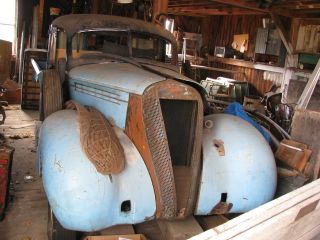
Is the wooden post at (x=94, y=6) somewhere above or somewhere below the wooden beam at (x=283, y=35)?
above

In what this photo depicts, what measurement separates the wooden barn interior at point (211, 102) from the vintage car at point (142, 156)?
0.03m

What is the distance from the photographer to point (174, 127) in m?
2.90

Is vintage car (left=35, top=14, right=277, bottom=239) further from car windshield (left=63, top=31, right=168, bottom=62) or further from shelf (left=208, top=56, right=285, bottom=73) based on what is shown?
shelf (left=208, top=56, right=285, bottom=73)

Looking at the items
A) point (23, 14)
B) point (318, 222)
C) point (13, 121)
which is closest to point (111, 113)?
point (318, 222)

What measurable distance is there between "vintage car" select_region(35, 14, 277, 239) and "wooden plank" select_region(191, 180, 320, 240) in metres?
0.62

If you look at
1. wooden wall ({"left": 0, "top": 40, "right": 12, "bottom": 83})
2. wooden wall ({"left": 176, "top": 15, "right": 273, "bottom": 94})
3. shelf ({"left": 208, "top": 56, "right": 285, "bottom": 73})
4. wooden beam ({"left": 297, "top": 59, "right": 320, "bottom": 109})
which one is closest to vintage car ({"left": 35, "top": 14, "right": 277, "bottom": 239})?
wooden beam ({"left": 297, "top": 59, "right": 320, "bottom": 109})

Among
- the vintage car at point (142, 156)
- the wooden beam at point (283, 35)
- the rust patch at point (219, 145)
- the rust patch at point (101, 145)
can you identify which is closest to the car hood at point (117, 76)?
the vintage car at point (142, 156)

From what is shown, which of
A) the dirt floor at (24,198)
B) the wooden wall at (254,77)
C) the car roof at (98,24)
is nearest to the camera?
the dirt floor at (24,198)

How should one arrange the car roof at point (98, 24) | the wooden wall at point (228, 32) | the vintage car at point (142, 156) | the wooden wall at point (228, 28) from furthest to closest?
the wooden wall at point (228, 28) → the wooden wall at point (228, 32) → the car roof at point (98, 24) → the vintage car at point (142, 156)

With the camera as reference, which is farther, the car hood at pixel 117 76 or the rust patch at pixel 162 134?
the car hood at pixel 117 76

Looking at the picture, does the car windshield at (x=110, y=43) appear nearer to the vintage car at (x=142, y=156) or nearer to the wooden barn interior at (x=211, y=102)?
the wooden barn interior at (x=211, y=102)

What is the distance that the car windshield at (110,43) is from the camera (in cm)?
411

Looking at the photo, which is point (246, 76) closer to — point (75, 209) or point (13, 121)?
point (13, 121)

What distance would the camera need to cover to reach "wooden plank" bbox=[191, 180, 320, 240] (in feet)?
5.95
